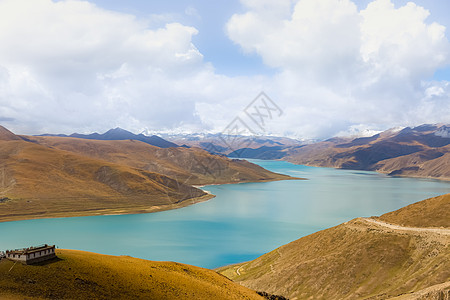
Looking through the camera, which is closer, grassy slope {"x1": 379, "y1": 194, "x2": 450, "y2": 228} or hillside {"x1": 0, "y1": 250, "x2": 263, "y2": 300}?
hillside {"x1": 0, "y1": 250, "x2": 263, "y2": 300}

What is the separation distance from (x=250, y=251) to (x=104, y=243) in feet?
180

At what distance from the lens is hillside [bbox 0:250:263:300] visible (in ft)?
95.3

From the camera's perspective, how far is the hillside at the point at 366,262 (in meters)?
54.3

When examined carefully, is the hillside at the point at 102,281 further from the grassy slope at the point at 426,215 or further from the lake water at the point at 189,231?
the lake water at the point at 189,231

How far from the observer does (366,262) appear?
6188cm

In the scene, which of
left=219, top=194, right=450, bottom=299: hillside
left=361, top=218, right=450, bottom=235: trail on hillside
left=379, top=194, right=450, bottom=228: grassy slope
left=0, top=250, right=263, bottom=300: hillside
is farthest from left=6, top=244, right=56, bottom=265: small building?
left=379, top=194, right=450, bottom=228: grassy slope

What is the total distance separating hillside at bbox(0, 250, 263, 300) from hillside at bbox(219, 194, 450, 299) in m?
21.5

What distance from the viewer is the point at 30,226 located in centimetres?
14662

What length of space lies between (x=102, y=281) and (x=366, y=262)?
49722 mm

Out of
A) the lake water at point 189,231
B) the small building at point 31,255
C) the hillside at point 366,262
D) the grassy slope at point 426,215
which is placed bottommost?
the lake water at point 189,231

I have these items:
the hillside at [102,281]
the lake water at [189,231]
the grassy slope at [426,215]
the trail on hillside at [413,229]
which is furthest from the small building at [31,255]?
the grassy slope at [426,215]

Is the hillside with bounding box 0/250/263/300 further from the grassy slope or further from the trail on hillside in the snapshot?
the grassy slope

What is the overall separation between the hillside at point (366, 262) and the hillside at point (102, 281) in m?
21.5

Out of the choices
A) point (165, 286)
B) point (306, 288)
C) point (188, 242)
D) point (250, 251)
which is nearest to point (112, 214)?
point (188, 242)
